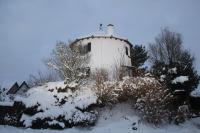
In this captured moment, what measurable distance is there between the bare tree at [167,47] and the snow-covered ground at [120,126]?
14.1 metres

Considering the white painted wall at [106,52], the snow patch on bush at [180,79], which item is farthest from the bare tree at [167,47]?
the snow patch on bush at [180,79]

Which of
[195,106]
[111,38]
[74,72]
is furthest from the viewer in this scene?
[111,38]

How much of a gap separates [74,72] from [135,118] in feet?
31.9

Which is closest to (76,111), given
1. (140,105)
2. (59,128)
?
(59,128)

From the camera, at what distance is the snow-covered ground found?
16.5 metres

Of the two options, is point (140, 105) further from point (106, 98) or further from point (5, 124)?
point (5, 124)

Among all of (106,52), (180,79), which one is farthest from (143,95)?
(106,52)

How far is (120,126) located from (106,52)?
1856 centimetres

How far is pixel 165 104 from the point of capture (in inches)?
751

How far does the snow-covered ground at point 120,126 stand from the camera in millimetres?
16469

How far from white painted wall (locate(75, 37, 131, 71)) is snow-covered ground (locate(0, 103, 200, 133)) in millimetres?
14510

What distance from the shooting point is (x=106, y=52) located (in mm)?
35156

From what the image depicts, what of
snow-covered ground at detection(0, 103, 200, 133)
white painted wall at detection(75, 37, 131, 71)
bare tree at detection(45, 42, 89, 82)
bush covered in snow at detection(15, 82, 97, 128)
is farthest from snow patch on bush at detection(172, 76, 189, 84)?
white painted wall at detection(75, 37, 131, 71)

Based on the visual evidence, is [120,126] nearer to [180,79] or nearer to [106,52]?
[180,79]
